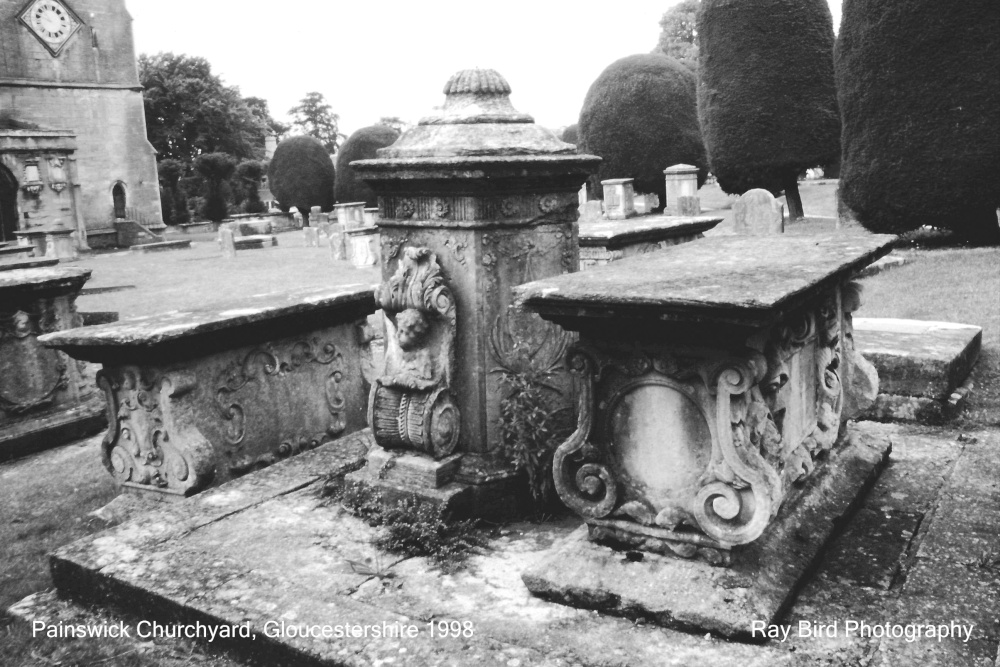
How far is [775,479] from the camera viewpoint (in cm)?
292

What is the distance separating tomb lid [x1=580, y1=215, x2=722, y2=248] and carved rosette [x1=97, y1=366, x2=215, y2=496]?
4948mm

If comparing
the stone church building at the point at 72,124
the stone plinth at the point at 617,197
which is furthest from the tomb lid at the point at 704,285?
the stone church building at the point at 72,124

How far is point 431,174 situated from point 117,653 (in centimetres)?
227

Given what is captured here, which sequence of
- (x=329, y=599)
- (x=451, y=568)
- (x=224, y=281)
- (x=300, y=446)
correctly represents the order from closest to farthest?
1. (x=329, y=599)
2. (x=451, y=568)
3. (x=300, y=446)
4. (x=224, y=281)

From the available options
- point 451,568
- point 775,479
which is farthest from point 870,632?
point 451,568

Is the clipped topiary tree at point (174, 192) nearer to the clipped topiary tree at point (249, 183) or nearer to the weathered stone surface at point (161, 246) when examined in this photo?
the clipped topiary tree at point (249, 183)

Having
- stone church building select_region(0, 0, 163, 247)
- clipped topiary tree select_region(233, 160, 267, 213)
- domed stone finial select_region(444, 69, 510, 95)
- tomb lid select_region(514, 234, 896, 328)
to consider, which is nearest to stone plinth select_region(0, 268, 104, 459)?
domed stone finial select_region(444, 69, 510, 95)

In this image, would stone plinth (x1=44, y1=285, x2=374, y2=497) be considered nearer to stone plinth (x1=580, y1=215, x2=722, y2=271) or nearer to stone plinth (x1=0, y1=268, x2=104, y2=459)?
stone plinth (x1=0, y1=268, x2=104, y2=459)

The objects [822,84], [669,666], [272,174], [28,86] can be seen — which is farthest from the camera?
[272,174]

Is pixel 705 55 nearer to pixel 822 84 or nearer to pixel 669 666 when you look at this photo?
pixel 822 84

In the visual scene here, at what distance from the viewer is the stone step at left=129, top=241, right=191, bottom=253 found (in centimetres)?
3033

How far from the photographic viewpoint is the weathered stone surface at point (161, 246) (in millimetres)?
30328

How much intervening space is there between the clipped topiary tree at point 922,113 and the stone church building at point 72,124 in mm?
26352

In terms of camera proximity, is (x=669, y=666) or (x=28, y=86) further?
(x=28, y=86)
